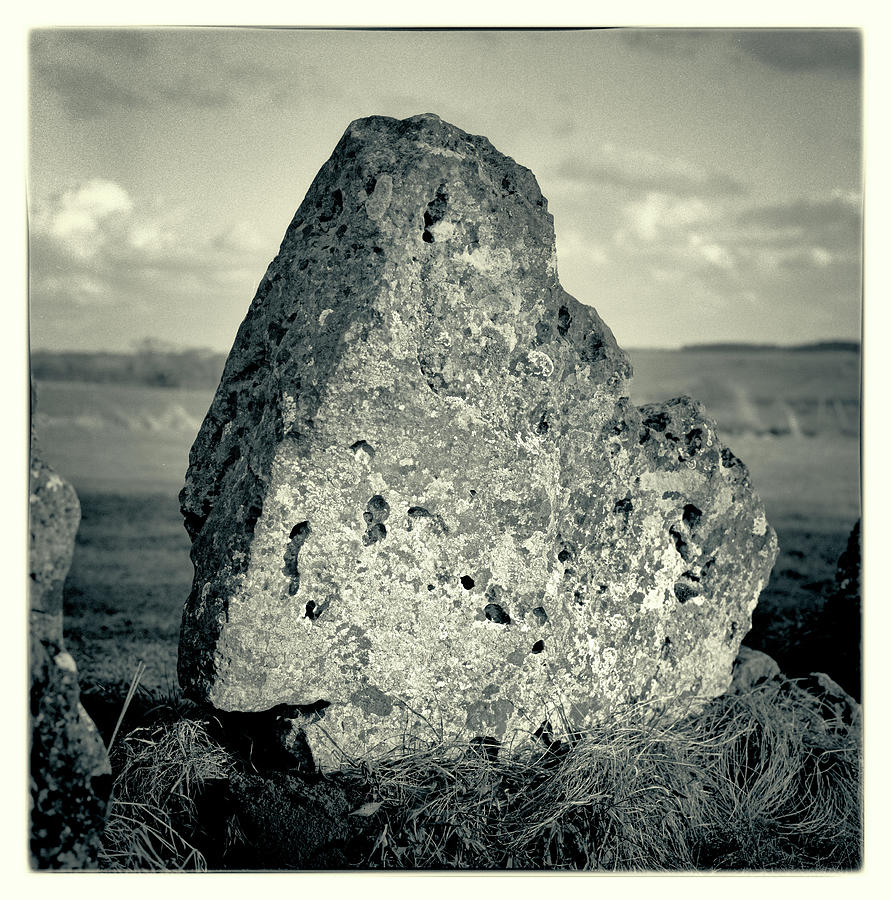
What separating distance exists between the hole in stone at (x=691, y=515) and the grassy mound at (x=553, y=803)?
0.61m

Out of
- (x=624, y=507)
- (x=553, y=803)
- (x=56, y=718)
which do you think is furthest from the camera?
(x=624, y=507)

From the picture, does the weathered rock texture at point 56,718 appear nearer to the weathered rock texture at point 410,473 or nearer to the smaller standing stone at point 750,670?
the weathered rock texture at point 410,473

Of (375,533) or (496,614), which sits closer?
(375,533)

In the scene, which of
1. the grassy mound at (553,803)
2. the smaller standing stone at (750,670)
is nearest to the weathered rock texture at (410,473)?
the grassy mound at (553,803)

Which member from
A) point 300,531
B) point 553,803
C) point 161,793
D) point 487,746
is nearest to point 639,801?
point 553,803

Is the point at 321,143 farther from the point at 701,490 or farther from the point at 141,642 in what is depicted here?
the point at 141,642

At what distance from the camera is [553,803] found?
316cm

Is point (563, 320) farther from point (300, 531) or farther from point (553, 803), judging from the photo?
point (553, 803)

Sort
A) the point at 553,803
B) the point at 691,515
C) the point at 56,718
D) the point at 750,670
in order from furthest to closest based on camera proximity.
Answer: the point at 750,670, the point at 691,515, the point at 553,803, the point at 56,718

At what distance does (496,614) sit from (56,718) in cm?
121

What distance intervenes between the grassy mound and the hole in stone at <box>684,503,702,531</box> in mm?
609

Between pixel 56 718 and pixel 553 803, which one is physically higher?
pixel 56 718

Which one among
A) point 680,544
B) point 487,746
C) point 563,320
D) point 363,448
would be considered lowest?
point 487,746

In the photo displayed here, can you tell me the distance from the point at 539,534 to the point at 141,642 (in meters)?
2.68
